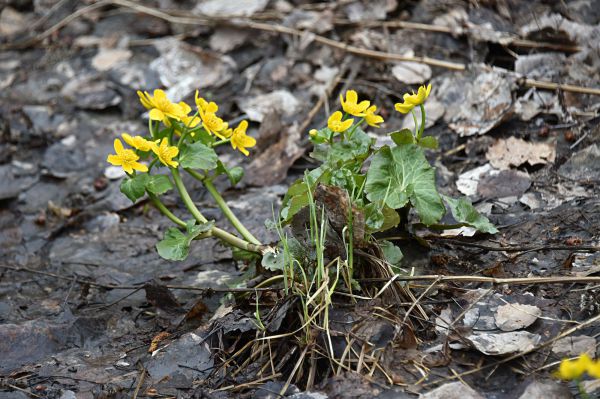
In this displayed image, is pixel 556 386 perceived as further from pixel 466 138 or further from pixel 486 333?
pixel 466 138

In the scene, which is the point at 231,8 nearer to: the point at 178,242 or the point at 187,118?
the point at 187,118

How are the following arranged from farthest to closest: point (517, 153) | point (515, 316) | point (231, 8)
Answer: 1. point (231, 8)
2. point (517, 153)
3. point (515, 316)

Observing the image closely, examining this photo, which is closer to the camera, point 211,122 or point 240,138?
point 211,122

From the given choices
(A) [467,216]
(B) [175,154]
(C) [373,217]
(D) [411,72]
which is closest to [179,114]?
(B) [175,154]

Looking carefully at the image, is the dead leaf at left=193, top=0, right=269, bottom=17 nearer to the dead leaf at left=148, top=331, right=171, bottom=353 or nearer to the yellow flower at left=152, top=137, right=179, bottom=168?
the yellow flower at left=152, top=137, right=179, bottom=168

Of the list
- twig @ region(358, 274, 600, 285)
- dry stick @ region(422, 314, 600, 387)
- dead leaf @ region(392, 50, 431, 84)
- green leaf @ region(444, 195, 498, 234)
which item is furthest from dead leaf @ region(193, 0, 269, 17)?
dry stick @ region(422, 314, 600, 387)

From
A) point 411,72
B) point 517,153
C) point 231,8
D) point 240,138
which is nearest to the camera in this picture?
point 240,138
